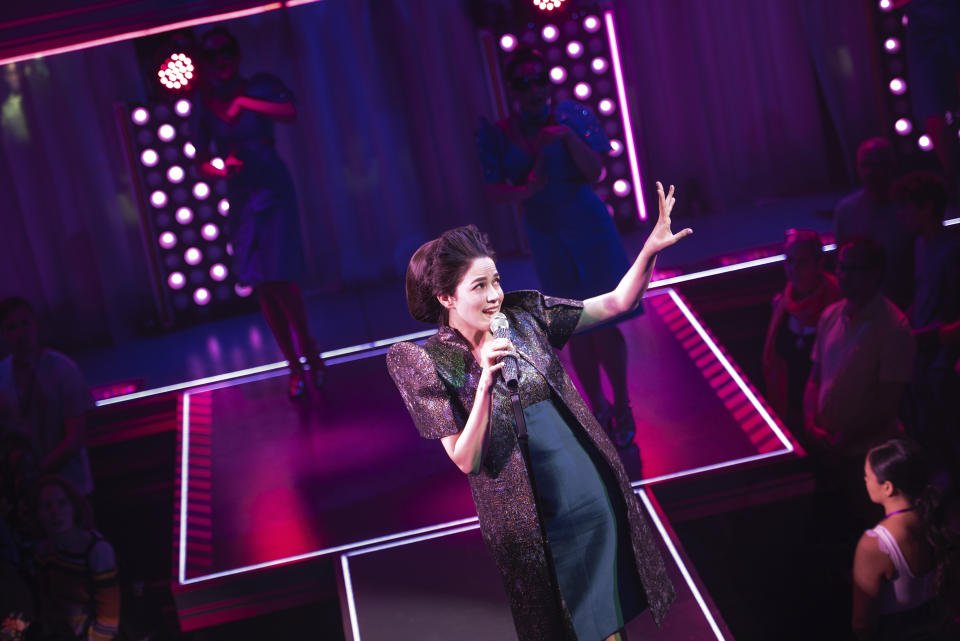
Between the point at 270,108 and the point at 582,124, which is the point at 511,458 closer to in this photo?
the point at 582,124

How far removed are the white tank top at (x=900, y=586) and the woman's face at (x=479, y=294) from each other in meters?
1.43

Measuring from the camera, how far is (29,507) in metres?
3.88

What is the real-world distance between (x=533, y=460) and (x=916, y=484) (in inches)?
51.0

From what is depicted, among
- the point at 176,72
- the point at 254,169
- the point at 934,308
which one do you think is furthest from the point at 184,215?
the point at 934,308

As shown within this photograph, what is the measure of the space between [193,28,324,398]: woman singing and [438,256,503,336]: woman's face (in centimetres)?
246

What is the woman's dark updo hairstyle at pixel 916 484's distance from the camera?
271 centimetres

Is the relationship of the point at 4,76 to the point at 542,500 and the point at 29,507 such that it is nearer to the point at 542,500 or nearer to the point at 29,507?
the point at 29,507

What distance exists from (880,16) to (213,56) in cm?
440

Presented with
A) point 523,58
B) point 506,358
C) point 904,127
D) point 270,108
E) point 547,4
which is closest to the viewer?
Answer: point 506,358

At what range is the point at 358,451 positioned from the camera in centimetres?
407

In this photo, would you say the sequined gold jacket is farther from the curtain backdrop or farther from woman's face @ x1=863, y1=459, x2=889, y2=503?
the curtain backdrop

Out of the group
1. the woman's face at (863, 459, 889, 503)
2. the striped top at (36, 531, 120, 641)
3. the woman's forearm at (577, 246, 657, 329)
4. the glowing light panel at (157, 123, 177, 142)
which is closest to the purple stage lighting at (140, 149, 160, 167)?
the glowing light panel at (157, 123, 177, 142)

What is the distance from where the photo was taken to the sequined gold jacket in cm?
206

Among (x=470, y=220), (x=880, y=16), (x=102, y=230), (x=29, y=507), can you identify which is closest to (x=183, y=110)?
(x=102, y=230)
